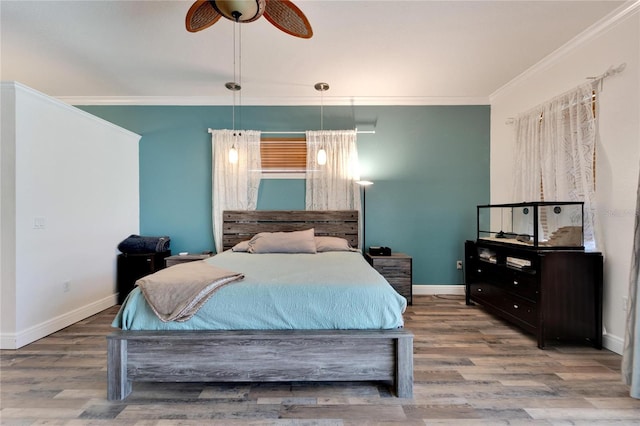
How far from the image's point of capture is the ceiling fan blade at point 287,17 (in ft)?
5.69

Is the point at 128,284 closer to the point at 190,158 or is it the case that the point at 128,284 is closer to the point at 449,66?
the point at 190,158

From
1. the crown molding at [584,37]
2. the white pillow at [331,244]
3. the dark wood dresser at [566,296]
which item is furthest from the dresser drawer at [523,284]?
the crown molding at [584,37]

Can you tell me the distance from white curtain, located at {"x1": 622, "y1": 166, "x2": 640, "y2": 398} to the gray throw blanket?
2455 millimetres

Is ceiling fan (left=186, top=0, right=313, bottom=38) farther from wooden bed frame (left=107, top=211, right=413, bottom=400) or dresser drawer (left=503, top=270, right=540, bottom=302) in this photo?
dresser drawer (left=503, top=270, right=540, bottom=302)

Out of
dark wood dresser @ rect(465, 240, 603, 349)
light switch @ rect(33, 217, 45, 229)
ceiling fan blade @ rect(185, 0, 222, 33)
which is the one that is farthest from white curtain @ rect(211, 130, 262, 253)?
dark wood dresser @ rect(465, 240, 603, 349)

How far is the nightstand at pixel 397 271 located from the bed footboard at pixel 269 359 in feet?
5.71

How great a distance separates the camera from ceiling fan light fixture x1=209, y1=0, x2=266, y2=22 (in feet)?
5.34

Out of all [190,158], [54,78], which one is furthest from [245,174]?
[54,78]

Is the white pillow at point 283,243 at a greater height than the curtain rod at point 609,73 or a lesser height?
lesser

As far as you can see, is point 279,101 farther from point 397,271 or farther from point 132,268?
point 132,268

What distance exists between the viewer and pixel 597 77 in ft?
8.02

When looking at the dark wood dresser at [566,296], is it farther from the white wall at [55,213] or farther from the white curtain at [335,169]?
the white wall at [55,213]

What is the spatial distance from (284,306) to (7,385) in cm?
191

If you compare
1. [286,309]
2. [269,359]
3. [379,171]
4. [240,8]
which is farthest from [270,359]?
[379,171]
